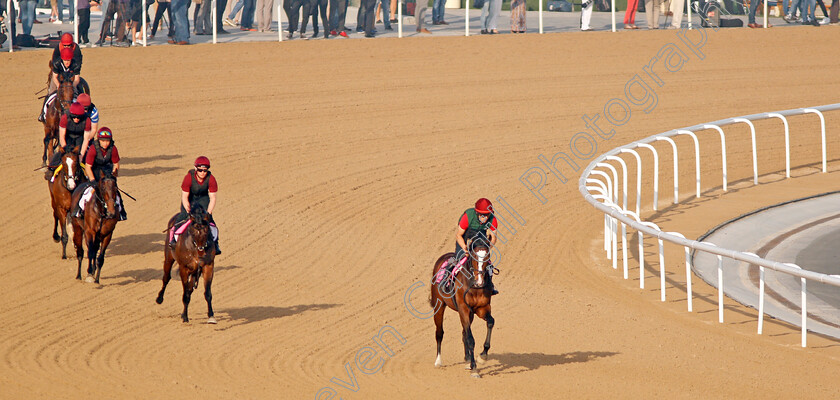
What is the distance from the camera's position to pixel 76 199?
43.4 ft

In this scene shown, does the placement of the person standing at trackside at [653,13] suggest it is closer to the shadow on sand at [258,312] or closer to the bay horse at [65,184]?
the bay horse at [65,184]

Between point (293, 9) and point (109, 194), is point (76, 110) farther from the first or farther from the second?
point (293, 9)

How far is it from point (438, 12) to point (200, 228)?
64.7ft

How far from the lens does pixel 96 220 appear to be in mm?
12930

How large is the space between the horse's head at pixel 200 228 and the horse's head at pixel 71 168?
320 cm

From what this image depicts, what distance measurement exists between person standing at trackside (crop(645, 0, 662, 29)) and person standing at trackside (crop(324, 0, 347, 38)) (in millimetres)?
8206

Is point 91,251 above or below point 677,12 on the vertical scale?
below

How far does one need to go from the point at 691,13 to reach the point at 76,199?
800 inches

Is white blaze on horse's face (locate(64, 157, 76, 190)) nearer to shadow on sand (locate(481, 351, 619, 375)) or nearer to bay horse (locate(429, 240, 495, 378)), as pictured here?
bay horse (locate(429, 240, 495, 378))

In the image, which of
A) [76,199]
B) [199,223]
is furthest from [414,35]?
[199,223]

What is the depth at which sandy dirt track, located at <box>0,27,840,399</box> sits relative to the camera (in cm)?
1030

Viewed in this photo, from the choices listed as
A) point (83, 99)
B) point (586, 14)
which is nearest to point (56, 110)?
point (83, 99)

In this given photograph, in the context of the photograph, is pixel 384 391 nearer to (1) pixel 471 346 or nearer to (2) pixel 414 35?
(1) pixel 471 346

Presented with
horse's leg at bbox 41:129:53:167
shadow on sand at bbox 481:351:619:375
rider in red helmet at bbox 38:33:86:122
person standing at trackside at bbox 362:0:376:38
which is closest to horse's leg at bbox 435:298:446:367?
shadow on sand at bbox 481:351:619:375
